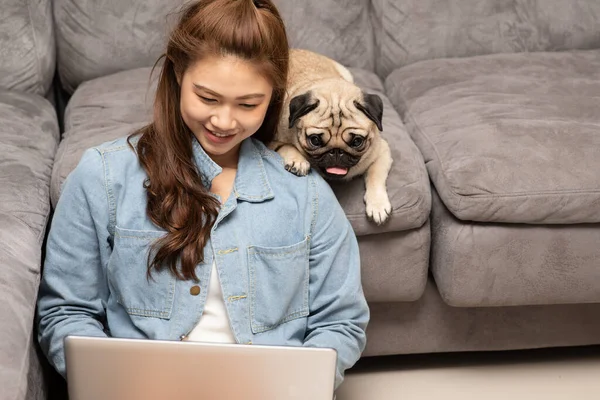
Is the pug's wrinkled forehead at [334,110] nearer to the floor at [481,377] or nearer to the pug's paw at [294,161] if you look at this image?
the pug's paw at [294,161]

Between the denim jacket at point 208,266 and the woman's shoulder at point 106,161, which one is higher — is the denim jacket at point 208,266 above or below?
below

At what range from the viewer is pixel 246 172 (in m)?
1.53

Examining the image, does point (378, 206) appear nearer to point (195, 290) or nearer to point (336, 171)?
point (336, 171)

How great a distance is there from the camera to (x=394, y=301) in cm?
195

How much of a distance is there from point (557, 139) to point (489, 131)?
0.55 feet

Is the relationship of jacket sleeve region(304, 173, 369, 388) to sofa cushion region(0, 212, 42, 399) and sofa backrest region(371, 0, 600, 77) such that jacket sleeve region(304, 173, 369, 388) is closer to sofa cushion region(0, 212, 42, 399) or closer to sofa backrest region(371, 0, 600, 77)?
sofa cushion region(0, 212, 42, 399)

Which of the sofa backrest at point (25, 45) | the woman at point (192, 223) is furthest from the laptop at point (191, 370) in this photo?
the sofa backrest at point (25, 45)

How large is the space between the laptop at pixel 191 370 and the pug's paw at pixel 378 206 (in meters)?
0.64

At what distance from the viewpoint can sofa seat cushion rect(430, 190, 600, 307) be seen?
182 cm

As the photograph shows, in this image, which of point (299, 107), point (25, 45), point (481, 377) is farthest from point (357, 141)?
point (25, 45)

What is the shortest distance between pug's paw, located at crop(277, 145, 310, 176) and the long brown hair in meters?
0.20

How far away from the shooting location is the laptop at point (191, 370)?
1130 mm

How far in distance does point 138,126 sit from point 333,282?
0.76m

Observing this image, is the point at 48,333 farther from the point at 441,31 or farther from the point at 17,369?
the point at 441,31
